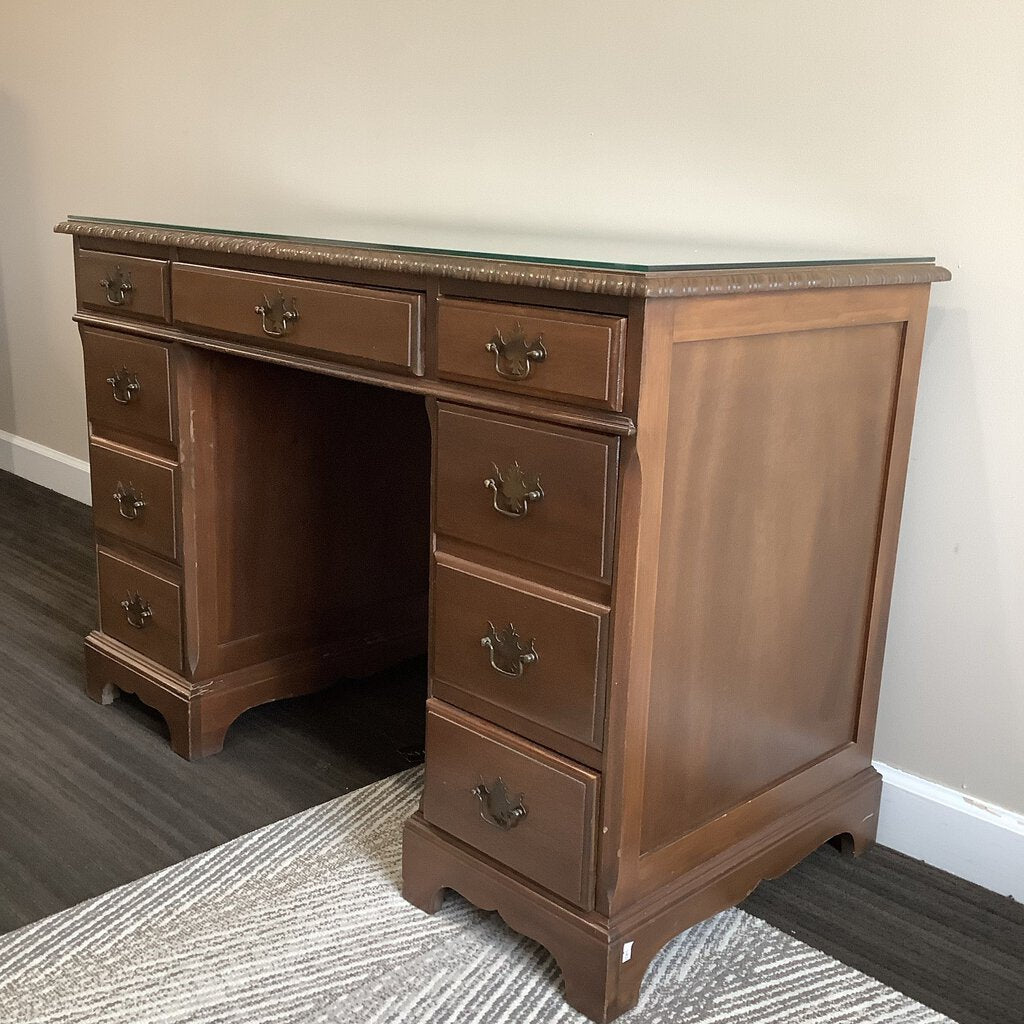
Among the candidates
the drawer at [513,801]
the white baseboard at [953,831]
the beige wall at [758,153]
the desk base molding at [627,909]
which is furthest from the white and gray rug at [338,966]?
the beige wall at [758,153]

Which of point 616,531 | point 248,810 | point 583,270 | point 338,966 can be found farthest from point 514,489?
point 248,810

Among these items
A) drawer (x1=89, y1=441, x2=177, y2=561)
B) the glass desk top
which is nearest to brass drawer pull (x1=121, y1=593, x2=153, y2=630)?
drawer (x1=89, y1=441, x2=177, y2=561)

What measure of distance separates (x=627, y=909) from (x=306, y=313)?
2.76 feet

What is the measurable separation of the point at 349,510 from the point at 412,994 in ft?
3.13

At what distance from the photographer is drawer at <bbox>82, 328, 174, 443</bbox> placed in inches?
73.1

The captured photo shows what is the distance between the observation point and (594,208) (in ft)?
6.35

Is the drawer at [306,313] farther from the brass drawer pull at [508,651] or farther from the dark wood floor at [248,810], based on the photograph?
the dark wood floor at [248,810]

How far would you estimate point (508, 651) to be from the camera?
4.48ft

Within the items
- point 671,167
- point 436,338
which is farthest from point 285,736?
point 671,167

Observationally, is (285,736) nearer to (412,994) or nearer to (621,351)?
(412,994)

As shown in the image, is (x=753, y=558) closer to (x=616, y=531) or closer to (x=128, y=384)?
(x=616, y=531)

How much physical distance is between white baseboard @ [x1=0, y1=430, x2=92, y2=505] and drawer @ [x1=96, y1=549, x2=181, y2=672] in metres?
1.33

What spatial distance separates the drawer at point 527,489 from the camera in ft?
4.04

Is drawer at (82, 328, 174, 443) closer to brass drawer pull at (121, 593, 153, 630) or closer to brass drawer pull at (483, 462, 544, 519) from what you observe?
brass drawer pull at (121, 593, 153, 630)
